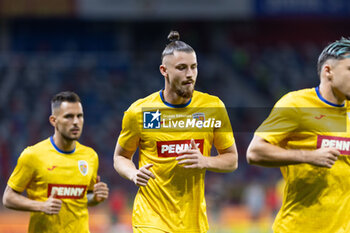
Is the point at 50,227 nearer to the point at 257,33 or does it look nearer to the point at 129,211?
the point at 129,211

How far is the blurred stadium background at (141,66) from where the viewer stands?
1945 cm

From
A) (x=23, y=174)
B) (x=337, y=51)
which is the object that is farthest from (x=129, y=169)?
(x=337, y=51)

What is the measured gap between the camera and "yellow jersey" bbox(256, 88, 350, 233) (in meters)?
5.17

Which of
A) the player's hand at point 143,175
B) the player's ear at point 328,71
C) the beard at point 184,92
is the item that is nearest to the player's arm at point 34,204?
the player's hand at point 143,175

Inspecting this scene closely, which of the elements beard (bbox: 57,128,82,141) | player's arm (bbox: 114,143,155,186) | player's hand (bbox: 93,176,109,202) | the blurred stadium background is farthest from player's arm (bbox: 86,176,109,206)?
the blurred stadium background

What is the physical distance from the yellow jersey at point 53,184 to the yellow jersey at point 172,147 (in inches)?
34.6

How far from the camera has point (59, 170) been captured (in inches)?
264

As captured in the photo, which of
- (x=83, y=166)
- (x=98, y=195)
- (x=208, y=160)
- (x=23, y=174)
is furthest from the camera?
(x=83, y=166)

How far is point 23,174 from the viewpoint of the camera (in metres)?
6.55

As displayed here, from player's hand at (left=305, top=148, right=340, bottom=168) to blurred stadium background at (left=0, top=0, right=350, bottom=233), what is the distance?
11.4 m

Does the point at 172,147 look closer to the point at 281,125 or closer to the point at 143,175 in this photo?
the point at 143,175

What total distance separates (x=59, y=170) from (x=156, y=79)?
18.1 meters

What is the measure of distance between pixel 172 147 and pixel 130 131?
46cm

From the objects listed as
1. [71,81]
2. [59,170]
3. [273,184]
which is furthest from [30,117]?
[59,170]
